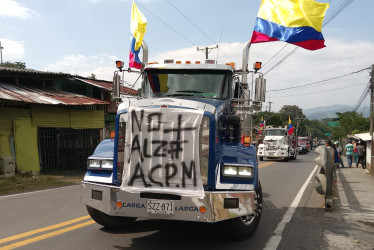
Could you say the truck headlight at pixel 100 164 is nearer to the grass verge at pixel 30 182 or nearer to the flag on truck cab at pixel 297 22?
the flag on truck cab at pixel 297 22

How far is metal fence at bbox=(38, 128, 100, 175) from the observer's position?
1608 cm

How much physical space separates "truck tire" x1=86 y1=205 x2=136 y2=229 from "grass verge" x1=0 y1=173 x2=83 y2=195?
18.9 feet

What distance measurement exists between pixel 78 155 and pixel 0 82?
5111 millimetres

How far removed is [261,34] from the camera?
7.85m

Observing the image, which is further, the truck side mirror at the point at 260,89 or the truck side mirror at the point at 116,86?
the truck side mirror at the point at 116,86

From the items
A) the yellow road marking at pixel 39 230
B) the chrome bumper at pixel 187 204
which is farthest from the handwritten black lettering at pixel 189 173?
the yellow road marking at pixel 39 230

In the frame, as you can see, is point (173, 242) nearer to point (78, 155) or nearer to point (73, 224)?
point (73, 224)

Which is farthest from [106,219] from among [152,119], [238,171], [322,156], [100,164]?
[322,156]

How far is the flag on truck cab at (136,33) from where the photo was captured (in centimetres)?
1078

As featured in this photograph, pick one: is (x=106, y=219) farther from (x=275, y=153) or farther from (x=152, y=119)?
(x=275, y=153)

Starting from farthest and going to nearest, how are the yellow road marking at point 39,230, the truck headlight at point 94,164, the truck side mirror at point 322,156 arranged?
the truck side mirror at point 322,156 < the yellow road marking at point 39,230 < the truck headlight at point 94,164

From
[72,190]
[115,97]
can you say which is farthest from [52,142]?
[115,97]

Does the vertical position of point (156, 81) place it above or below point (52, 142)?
above

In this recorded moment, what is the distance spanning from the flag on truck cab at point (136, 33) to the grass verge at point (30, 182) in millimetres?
4825
